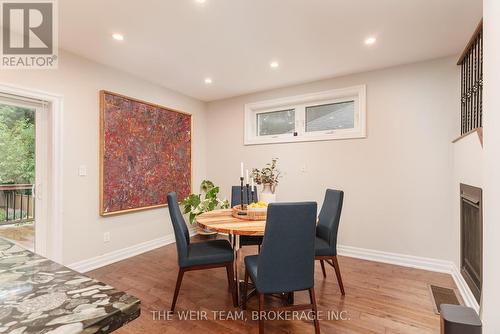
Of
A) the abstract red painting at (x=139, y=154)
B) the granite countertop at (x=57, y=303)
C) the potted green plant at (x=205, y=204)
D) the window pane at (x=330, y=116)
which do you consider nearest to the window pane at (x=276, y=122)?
the window pane at (x=330, y=116)

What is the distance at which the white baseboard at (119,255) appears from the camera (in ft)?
9.58

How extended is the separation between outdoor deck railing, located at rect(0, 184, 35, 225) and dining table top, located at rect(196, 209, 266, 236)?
Answer: 77.9 inches

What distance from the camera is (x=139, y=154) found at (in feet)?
11.7

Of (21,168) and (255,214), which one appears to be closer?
(255,214)

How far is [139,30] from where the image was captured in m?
2.38

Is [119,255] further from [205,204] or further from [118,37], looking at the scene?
[118,37]

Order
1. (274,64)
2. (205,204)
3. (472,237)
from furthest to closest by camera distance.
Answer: (205,204) < (274,64) < (472,237)

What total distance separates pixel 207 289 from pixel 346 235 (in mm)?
2066

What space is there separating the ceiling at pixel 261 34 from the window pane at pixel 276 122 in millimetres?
818

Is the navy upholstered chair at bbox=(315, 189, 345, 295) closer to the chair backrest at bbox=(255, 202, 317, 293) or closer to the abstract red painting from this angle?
the chair backrest at bbox=(255, 202, 317, 293)

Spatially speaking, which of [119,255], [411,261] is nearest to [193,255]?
[119,255]

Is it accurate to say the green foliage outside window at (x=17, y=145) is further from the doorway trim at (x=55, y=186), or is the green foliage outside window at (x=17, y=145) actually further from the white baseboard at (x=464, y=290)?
the white baseboard at (x=464, y=290)

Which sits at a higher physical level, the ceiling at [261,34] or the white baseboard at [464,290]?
the ceiling at [261,34]

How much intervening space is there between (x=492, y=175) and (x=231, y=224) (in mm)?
1706
